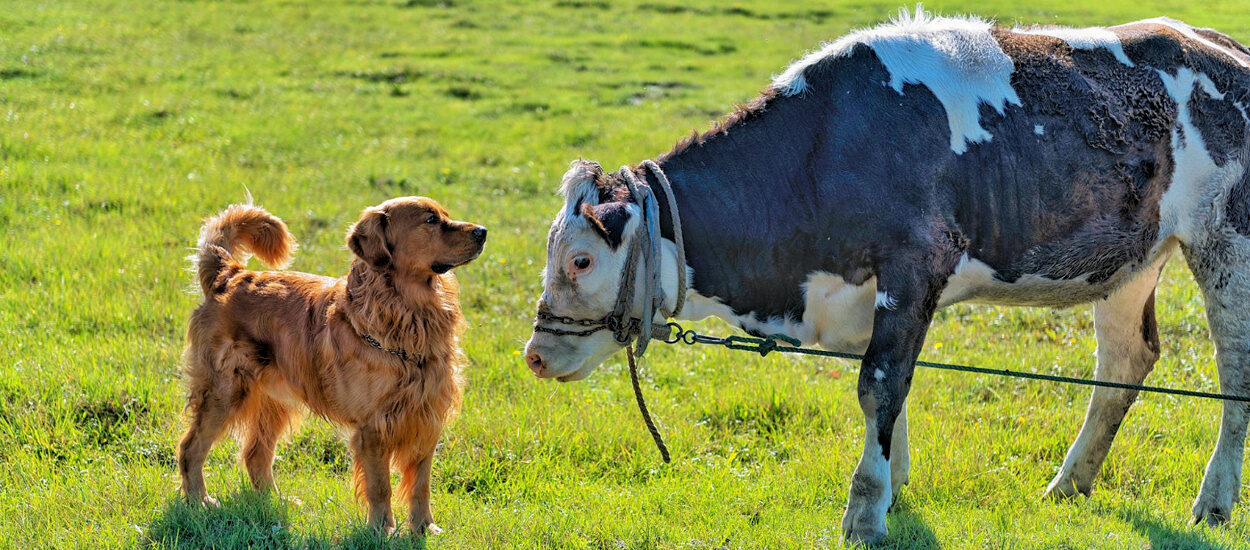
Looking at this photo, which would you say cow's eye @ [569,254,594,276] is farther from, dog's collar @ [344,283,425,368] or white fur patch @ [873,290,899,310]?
white fur patch @ [873,290,899,310]

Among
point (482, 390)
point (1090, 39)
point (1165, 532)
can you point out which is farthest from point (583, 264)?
point (1165, 532)

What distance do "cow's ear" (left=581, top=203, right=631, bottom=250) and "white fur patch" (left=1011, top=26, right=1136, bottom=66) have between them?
231 centimetres

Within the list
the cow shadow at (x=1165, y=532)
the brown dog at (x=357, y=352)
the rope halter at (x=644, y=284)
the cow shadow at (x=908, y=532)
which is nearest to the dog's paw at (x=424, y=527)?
the brown dog at (x=357, y=352)

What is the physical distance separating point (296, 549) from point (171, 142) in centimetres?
1030

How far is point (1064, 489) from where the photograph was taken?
5855mm

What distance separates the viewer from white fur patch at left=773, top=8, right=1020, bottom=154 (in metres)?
4.98

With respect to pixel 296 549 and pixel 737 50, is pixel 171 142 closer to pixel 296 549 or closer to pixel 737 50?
pixel 296 549

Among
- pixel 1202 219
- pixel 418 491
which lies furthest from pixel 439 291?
pixel 1202 219

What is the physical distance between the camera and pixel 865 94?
5008mm

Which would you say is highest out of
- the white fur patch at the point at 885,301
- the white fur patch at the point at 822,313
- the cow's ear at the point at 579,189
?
the cow's ear at the point at 579,189

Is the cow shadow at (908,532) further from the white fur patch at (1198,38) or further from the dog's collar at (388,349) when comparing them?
the white fur patch at (1198,38)

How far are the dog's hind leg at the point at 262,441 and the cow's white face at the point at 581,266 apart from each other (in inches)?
61.4

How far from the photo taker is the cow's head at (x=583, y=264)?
15.2ft

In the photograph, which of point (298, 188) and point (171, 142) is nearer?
point (298, 188)
